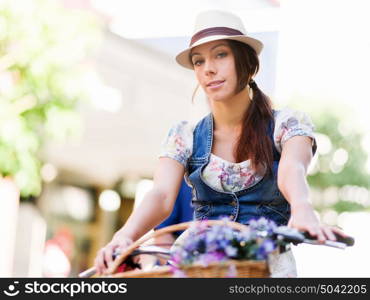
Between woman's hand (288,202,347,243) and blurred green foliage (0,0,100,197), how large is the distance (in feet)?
20.3

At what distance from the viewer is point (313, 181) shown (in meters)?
26.9

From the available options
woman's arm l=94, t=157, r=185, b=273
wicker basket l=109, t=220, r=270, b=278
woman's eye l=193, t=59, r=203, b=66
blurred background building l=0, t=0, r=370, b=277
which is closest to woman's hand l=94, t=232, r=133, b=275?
woman's arm l=94, t=157, r=185, b=273

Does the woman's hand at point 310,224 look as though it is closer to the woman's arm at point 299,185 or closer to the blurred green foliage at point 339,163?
the woman's arm at point 299,185

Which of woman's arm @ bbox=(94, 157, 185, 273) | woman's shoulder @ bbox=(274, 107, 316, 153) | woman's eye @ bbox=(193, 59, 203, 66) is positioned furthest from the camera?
woman's eye @ bbox=(193, 59, 203, 66)

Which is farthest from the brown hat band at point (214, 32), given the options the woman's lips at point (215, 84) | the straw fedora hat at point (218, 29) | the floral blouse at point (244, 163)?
the floral blouse at point (244, 163)

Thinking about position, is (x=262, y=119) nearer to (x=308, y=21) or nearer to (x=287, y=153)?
(x=287, y=153)

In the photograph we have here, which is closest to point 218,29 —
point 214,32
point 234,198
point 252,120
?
point 214,32

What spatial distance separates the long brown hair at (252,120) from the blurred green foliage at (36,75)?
555 centimetres

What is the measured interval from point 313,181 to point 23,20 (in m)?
19.8

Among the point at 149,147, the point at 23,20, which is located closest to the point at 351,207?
the point at 149,147

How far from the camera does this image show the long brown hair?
2.67 meters

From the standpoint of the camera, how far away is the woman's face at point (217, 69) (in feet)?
8.78

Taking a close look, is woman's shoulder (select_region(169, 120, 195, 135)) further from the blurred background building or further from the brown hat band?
the blurred background building

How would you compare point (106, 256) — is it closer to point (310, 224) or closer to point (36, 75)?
point (310, 224)
